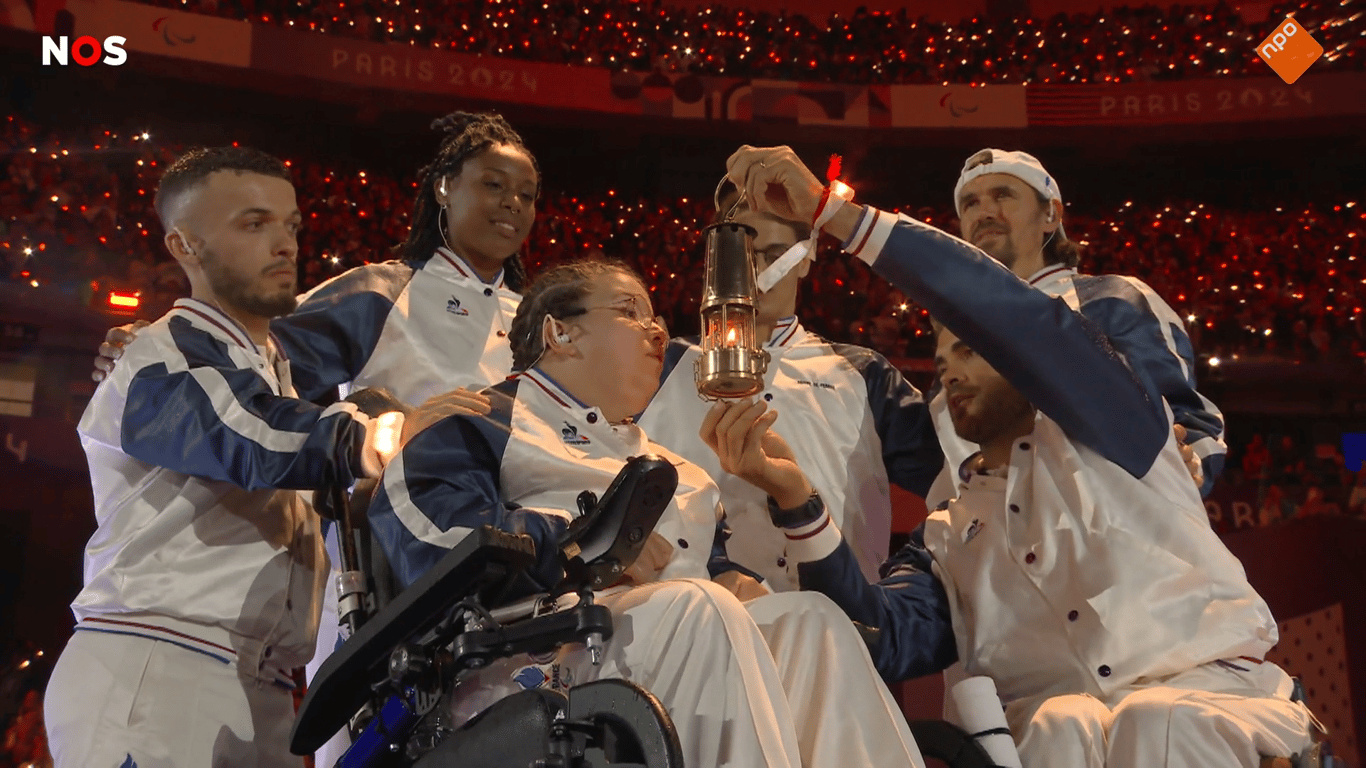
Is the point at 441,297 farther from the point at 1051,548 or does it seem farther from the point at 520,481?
the point at 1051,548

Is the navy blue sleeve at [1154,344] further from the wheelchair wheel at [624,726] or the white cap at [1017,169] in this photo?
the wheelchair wheel at [624,726]

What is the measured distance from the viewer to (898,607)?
307 centimetres

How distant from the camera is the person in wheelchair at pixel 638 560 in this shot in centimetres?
214

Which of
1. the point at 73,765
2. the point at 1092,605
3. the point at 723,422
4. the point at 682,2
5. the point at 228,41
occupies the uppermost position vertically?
the point at 682,2

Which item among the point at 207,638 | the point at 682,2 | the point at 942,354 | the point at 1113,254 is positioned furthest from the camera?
the point at 682,2

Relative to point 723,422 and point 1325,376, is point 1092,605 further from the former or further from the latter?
point 1325,376

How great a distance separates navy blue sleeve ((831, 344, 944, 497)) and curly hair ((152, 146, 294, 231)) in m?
1.78

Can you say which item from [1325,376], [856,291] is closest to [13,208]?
[856,291]

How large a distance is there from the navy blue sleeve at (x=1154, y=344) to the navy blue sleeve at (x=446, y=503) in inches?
63.3

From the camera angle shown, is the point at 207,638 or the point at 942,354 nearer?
the point at 207,638

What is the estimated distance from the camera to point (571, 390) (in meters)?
→ 2.85

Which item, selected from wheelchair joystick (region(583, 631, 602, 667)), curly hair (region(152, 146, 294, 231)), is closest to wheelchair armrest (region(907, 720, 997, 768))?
wheelchair joystick (region(583, 631, 602, 667))

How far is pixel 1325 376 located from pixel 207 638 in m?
10.5

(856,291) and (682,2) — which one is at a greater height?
(682,2)
